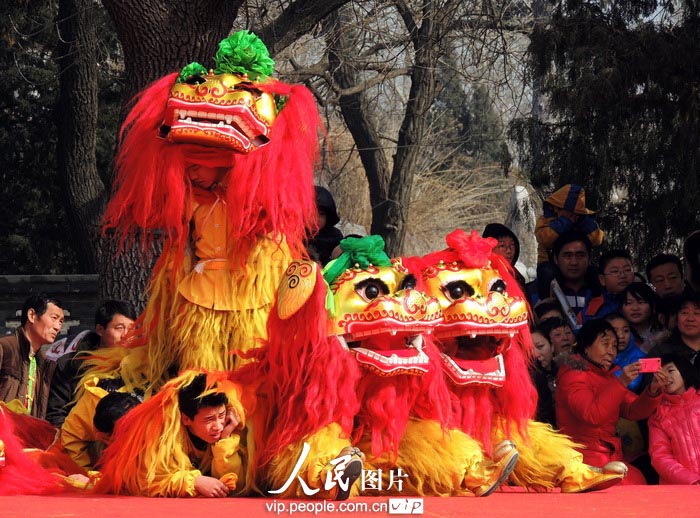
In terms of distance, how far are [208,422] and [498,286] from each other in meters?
1.15

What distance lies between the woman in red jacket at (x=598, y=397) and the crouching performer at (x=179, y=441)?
1.53 m

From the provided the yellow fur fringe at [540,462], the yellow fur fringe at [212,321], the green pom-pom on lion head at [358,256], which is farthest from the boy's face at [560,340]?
the yellow fur fringe at [212,321]

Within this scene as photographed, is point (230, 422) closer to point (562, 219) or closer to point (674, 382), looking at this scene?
point (674, 382)

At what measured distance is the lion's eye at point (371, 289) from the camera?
409cm

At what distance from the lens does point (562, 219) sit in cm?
647

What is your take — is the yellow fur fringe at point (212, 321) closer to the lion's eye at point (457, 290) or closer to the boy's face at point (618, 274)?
the lion's eye at point (457, 290)

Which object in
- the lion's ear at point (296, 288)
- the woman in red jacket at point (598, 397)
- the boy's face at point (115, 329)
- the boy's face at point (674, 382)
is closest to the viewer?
the lion's ear at point (296, 288)

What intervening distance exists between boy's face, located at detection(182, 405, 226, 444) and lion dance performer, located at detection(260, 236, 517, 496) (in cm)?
20

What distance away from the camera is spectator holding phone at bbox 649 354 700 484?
4859 mm

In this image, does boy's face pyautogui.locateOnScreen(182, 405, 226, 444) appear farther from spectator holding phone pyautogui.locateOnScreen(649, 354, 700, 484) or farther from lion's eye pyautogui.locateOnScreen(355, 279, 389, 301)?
spectator holding phone pyautogui.locateOnScreen(649, 354, 700, 484)

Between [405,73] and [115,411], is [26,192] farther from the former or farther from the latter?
[115,411]

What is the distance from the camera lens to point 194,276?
4.25m

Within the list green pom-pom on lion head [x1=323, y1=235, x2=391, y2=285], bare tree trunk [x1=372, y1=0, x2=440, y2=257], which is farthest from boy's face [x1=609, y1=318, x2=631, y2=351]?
bare tree trunk [x1=372, y1=0, x2=440, y2=257]

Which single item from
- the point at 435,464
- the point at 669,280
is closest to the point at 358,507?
the point at 435,464
